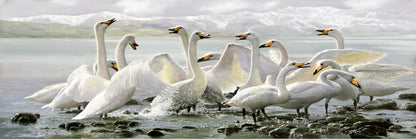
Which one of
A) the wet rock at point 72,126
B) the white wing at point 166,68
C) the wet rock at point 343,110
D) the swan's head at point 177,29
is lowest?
the wet rock at point 72,126

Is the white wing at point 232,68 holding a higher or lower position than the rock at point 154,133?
higher

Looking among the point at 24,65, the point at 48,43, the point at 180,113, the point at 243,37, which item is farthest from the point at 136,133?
the point at 48,43

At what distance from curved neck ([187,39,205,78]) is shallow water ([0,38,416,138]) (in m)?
0.69

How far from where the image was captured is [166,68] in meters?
10.5

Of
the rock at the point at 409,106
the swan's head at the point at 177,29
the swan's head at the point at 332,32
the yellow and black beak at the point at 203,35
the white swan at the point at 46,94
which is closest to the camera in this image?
the yellow and black beak at the point at 203,35

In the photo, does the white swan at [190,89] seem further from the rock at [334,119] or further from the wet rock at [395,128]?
the wet rock at [395,128]

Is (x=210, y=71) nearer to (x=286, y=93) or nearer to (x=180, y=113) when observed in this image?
(x=180, y=113)

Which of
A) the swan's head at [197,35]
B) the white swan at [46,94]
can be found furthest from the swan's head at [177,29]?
the white swan at [46,94]

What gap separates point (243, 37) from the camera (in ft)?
32.1

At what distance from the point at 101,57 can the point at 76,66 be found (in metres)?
2.77

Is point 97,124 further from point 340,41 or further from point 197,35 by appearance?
point 340,41

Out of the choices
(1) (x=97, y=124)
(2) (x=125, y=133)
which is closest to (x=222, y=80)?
(1) (x=97, y=124)

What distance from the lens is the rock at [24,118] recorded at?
29.7 ft

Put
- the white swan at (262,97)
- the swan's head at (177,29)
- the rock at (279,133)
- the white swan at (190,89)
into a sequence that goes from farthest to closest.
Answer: the swan's head at (177,29)
the white swan at (190,89)
the white swan at (262,97)
the rock at (279,133)
